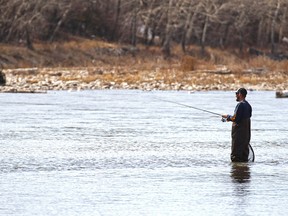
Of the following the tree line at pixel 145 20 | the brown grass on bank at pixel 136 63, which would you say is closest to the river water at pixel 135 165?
the brown grass on bank at pixel 136 63

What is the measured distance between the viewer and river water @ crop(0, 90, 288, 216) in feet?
33.9

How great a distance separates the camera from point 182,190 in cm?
1142

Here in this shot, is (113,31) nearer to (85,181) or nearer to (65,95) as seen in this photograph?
(65,95)

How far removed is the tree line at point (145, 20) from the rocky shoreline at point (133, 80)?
1368cm

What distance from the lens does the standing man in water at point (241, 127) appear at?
13.7 m

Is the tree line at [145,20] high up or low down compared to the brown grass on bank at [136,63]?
up

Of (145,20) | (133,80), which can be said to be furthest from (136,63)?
(145,20)

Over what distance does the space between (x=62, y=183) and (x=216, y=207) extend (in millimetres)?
2553

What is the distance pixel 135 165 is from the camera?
46.0 feet

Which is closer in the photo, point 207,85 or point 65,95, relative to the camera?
point 65,95

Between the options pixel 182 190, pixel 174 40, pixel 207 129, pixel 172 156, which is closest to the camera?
pixel 182 190

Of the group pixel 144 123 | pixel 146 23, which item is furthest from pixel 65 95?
pixel 146 23

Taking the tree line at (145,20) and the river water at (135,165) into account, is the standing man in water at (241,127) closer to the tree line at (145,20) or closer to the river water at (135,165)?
the river water at (135,165)

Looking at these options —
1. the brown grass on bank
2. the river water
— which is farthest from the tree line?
the river water
